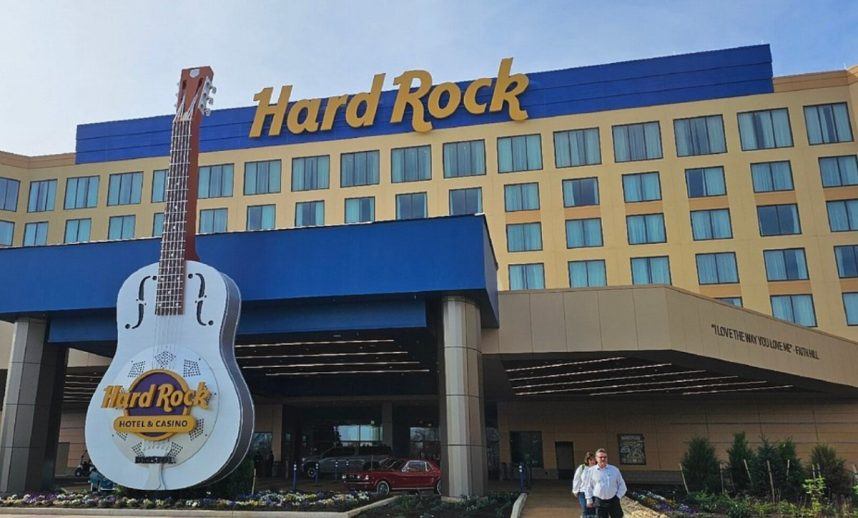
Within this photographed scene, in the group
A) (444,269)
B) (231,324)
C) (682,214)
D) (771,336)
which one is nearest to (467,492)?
(444,269)

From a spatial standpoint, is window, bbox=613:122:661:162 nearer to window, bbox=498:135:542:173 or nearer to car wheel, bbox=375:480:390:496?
window, bbox=498:135:542:173

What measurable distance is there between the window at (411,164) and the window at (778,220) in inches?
834

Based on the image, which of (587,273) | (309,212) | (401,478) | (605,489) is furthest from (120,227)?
(605,489)

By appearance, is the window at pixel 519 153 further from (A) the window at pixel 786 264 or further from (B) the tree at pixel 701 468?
(B) the tree at pixel 701 468

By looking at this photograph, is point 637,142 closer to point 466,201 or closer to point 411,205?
point 466,201

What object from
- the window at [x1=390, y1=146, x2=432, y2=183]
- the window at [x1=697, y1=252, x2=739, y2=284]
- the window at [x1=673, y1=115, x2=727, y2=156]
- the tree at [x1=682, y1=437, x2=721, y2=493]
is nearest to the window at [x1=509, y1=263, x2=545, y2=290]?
the window at [x1=390, y1=146, x2=432, y2=183]

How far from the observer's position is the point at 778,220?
44.8m

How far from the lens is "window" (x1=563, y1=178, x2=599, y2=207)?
47.2m

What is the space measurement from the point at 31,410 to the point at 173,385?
7636 millimetres

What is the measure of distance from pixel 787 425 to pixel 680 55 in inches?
940

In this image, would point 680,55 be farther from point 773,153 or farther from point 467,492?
point 467,492

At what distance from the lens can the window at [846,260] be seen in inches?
1703

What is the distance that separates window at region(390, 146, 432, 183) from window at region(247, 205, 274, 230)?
9.39 meters

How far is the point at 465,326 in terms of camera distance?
892 inches
